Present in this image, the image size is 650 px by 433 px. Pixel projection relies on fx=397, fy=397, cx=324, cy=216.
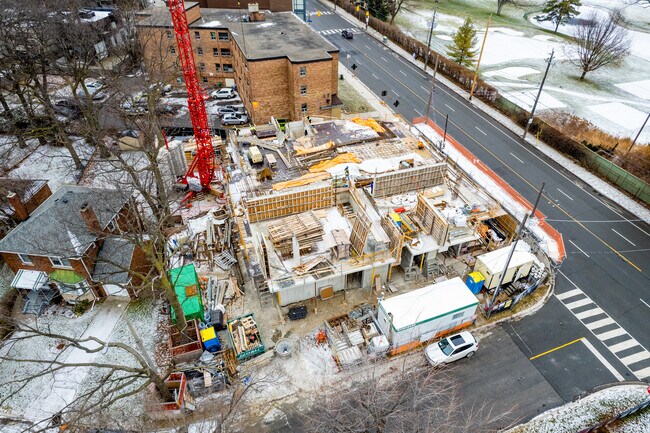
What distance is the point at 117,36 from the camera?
67812mm

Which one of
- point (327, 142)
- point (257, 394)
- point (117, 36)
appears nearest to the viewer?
point (257, 394)

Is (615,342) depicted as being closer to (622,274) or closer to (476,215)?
(622,274)

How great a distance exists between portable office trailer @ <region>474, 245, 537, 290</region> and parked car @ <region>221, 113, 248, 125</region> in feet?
104

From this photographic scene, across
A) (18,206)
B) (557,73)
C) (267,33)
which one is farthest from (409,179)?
(557,73)

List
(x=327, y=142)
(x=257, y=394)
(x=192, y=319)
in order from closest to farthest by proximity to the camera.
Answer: (x=257, y=394)
(x=192, y=319)
(x=327, y=142)

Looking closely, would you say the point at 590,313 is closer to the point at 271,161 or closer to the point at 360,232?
the point at 360,232

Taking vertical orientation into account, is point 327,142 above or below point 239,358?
above

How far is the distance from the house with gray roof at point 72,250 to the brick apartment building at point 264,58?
65.1 feet

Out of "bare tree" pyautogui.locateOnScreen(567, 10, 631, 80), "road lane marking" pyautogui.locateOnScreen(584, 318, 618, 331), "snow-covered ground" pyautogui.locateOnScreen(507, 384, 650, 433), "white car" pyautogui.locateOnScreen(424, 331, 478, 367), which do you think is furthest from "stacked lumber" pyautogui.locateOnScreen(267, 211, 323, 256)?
"bare tree" pyautogui.locateOnScreen(567, 10, 631, 80)

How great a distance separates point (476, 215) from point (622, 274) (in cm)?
1218

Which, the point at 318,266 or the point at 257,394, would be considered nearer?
the point at 257,394

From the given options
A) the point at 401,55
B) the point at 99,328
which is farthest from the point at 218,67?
the point at 99,328

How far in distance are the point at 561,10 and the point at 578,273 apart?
76707 millimetres

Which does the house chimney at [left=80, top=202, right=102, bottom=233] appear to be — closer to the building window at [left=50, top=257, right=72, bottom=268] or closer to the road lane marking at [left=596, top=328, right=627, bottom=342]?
the building window at [left=50, top=257, right=72, bottom=268]
